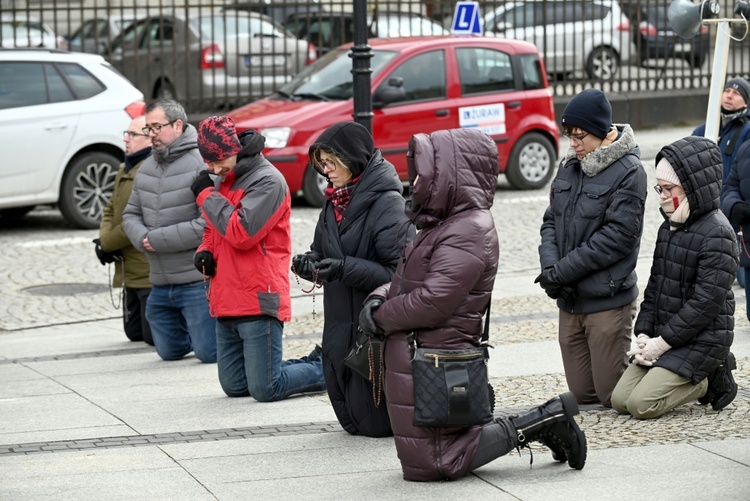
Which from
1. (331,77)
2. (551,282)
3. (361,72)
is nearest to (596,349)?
(551,282)

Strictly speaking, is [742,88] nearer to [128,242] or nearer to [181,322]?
[181,322]

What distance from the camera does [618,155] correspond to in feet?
22.8

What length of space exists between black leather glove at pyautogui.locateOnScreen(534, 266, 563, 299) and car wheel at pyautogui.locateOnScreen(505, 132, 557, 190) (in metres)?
9.37

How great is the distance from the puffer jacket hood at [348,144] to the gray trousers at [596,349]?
1.46 m

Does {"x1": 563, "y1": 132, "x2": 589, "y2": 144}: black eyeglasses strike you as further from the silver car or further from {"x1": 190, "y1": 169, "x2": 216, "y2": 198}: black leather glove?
the silver car

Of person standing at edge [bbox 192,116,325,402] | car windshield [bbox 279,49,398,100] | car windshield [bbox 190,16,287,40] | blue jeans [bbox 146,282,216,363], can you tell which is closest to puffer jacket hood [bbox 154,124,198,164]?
blue jeans [bbox 146,282,216,363]

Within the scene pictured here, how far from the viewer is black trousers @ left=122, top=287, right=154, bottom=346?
9.27 metres

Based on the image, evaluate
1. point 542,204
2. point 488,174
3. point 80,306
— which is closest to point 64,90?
point 80,306

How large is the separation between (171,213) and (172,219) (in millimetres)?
38

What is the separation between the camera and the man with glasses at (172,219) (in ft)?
27.5

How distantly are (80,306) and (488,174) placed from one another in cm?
599

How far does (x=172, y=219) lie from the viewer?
8.45m

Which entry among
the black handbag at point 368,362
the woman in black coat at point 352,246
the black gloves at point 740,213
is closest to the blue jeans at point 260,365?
the woman in black coat at point 352,246

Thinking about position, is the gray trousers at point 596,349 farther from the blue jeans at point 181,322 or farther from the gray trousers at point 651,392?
the blue jeans at point 181,322
